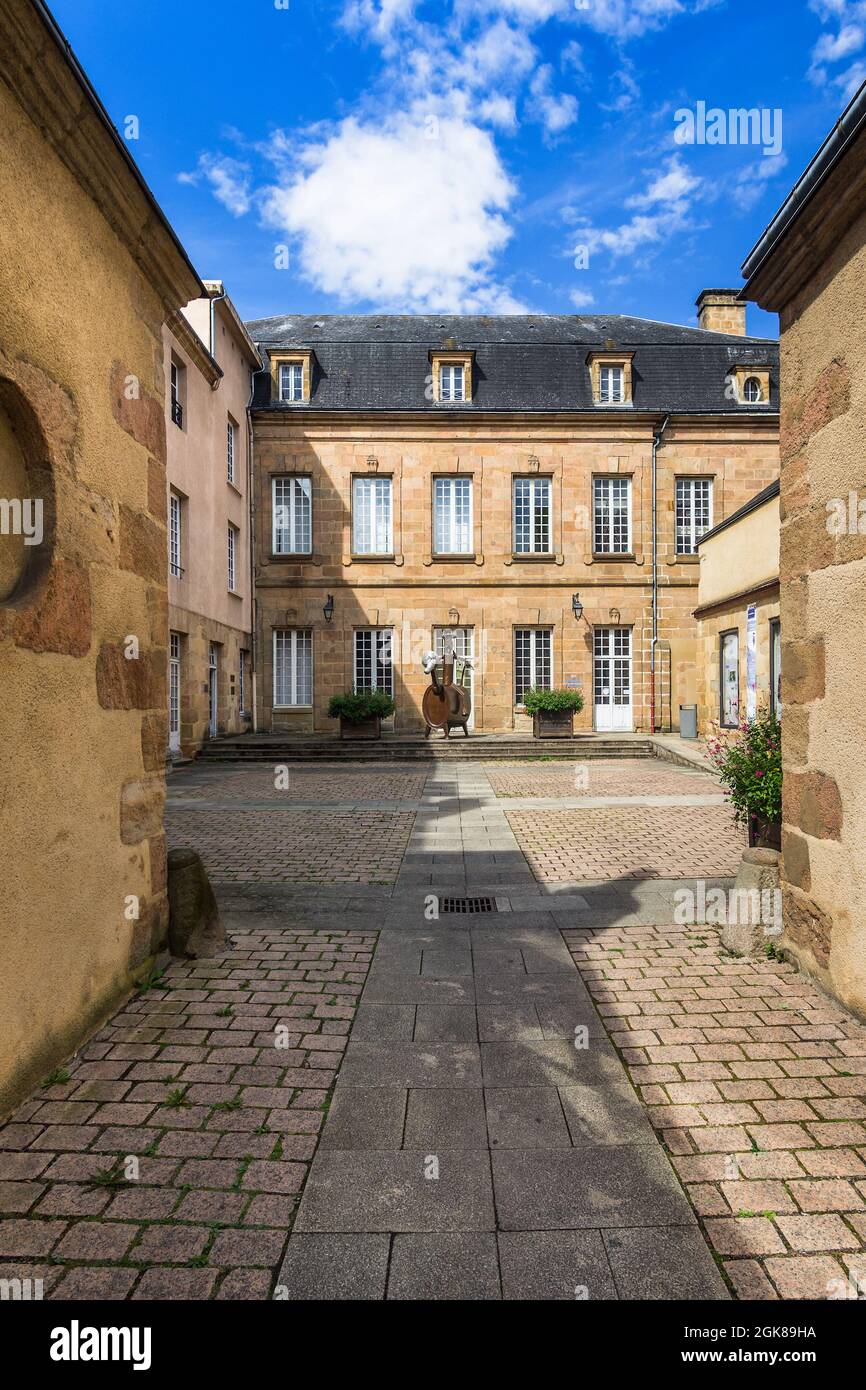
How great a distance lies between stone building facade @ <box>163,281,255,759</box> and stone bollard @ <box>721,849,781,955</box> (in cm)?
1164

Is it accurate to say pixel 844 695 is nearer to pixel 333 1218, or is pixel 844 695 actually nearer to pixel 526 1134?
pixel 526 1134

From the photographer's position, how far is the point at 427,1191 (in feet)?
7.75

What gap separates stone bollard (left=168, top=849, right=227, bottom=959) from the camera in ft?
14.5

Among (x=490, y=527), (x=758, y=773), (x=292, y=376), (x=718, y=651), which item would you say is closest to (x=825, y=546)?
(x=758, y=773)

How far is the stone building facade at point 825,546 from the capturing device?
3.46m

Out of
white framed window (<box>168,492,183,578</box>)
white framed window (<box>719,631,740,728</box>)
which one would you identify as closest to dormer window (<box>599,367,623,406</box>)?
white framed window (<box>719,631,740,728</box>)

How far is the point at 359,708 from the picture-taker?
1792 centimetres

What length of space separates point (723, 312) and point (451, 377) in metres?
9.85

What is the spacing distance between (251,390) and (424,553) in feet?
22.8

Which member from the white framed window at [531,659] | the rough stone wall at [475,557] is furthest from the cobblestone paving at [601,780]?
the rough stone wall at [475,557]

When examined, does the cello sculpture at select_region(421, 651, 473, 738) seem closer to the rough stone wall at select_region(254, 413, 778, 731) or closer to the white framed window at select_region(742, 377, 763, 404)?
the rough stone wall at select_region(254, 413, 778, 731)

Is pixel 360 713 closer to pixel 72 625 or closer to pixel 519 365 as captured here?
pixel 519 365

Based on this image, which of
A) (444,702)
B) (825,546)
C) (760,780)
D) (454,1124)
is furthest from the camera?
(444,702)
